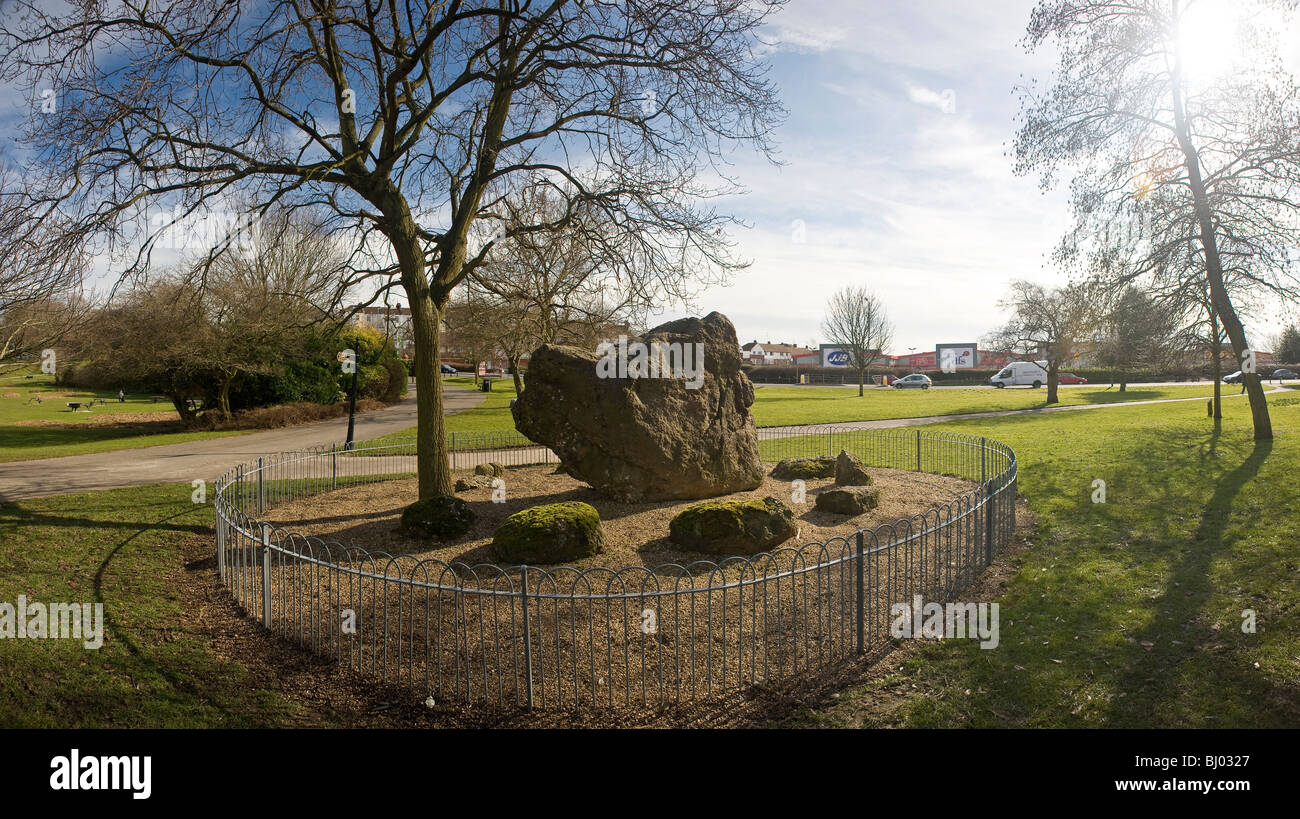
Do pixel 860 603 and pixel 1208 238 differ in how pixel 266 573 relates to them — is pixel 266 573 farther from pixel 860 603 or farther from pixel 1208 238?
pixel 1208 238

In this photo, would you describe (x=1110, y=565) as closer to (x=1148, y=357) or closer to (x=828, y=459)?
(x=828, y=459)

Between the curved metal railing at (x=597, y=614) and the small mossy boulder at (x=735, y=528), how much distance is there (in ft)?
0.99

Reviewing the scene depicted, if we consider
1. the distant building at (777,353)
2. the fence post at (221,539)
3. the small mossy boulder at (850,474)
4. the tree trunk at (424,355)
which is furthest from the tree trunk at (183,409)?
the distant building at (777,353)

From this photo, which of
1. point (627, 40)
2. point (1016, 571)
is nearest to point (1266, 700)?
point (1016, 571)

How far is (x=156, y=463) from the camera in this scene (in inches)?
683

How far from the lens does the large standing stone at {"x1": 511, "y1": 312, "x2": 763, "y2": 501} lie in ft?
36.1

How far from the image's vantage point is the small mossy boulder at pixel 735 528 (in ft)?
29.0

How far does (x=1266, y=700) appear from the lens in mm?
5152

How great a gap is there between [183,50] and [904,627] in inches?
450

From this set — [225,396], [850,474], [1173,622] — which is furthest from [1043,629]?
[225,396]

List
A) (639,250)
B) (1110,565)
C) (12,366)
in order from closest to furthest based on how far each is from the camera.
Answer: (1110,565) → (639,250) → (12,366)

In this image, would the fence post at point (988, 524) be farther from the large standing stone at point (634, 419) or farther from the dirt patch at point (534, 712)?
the large standing stone at point (634, 419)

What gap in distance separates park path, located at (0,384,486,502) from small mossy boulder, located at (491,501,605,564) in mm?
9932
